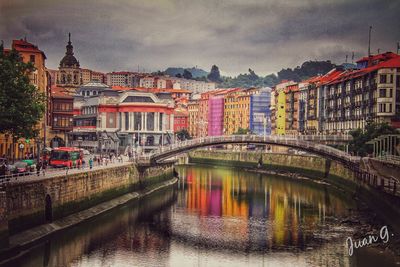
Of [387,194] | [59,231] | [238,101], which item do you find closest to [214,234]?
[59,231]

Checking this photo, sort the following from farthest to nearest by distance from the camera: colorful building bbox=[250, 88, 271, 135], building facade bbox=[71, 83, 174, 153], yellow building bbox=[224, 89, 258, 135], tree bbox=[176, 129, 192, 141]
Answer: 1. tree bbox=[176, 129, 192, 141]
2. yellow building bbox=[224, 89, 258, 135]
3. colorful building bbox=[250, 88, 271, 135]
4. building facade bbox=[71, 83, 174, 153]

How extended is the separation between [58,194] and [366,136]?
4346 cm

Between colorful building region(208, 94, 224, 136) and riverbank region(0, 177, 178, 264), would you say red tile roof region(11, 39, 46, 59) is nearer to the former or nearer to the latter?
riverbank region(0, 177, 178, 264)

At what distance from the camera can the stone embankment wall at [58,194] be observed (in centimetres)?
3716

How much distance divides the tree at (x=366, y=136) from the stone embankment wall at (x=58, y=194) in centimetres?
2805

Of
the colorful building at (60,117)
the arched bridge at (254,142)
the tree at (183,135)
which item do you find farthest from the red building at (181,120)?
the arched bridge at (254,142)

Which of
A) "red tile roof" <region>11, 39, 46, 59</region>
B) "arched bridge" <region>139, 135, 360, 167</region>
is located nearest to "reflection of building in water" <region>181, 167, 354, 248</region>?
"arched bridge" <region>139, 135, 360, 167</region>

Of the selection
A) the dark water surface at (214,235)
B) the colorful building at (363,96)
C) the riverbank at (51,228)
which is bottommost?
the dark water surface at (214,235)

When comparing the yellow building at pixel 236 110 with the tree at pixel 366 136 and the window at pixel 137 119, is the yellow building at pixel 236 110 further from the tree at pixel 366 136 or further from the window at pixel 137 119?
the tree at pixel 366 136

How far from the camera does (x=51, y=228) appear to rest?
4200 centimetres

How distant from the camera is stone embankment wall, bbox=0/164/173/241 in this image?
37156 millimetres

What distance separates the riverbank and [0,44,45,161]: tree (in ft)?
23.0

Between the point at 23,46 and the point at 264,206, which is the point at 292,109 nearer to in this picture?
the point at 23,46

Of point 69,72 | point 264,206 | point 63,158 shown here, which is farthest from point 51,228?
point 69,72
